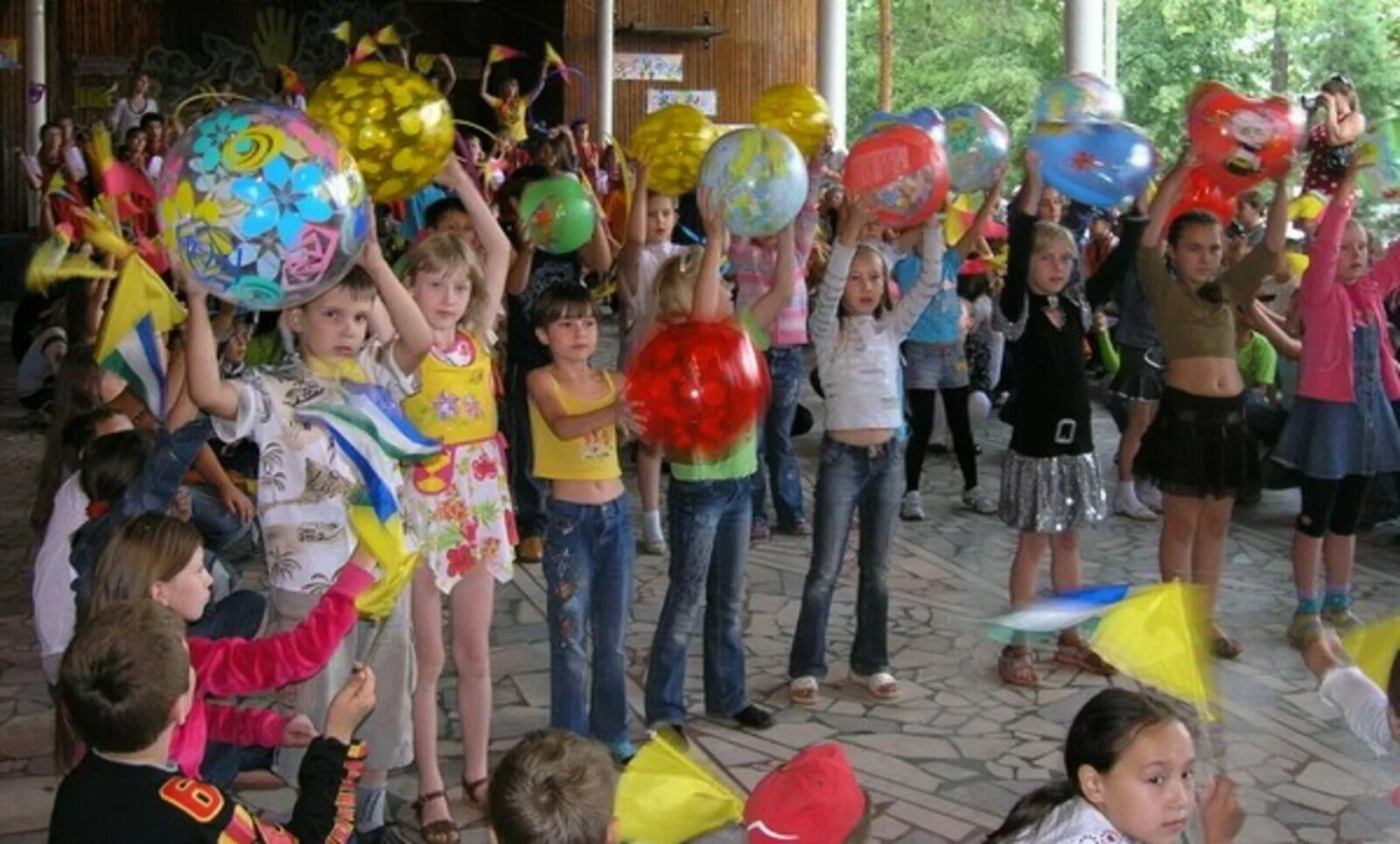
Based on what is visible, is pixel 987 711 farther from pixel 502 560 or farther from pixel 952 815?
pixel 502 560

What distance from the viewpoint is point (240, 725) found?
10.0 ft

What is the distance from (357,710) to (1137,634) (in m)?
1.40

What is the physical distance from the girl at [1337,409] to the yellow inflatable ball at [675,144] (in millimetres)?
2192

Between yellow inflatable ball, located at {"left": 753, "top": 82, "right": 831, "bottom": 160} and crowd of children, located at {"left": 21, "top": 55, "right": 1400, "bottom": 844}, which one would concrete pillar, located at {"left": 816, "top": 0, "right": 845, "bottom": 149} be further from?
yellow inflatable ball, located at {"left": 753, "top": 82, "right": 831, "bottom": 160}

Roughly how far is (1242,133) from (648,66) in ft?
54.2

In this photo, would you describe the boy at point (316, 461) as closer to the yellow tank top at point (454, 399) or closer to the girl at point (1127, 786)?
the yellow tank top at point (454, 399)

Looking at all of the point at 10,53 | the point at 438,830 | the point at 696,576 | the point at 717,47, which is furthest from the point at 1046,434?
the point at 10,53

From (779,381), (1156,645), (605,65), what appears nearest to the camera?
(1156,645)

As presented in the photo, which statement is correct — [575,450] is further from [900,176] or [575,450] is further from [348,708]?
[348,708]

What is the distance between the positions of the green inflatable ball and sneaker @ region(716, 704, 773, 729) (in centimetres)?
180

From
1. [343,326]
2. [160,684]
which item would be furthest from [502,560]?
[160,684]

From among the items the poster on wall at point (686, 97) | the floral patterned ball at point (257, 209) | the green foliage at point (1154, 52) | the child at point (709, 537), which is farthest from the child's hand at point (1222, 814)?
the poster on wall at point (686, 97)

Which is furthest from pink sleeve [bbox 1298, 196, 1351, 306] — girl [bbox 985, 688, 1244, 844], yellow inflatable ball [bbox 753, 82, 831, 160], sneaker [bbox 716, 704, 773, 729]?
girl [bbox 985, 688, 1244, 844]

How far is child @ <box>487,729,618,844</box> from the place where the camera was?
239 centimetres
